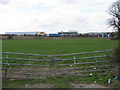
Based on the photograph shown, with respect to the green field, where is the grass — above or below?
below

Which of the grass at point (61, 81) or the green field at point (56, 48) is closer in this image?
the grass at point (61, 81)

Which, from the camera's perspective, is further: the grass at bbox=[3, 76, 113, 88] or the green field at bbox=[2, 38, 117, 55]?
the green field at bbox=[2, 38, 117, 55]

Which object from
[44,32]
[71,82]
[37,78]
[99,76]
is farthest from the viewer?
[44,32]

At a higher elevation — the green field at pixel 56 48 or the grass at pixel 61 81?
the green field at pixel 56 48

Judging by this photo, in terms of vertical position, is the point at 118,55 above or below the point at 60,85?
above

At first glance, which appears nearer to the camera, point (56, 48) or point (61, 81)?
point (61, 81)

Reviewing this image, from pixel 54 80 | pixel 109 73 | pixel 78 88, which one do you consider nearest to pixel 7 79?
pixel 54 80

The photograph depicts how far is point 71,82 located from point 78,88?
667mm

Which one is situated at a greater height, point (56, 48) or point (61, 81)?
point (56, 48)

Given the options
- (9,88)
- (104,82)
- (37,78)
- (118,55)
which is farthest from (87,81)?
(9,88)

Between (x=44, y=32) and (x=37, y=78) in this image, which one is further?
(x=44, y=32)

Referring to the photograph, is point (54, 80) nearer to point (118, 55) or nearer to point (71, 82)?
point (71, 82)

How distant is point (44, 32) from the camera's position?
102000 mm

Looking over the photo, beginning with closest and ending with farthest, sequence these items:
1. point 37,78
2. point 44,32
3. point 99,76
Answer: point 37,78, point 99,76, point 44,32
